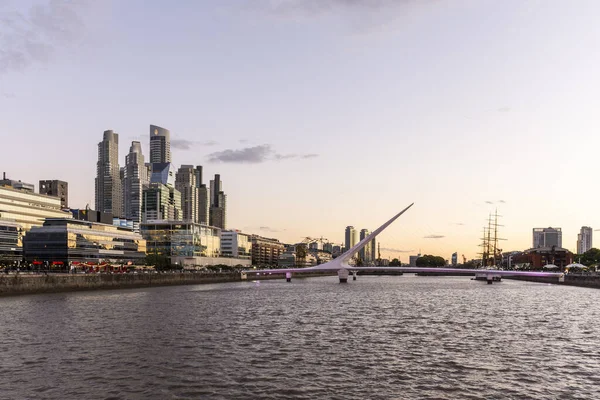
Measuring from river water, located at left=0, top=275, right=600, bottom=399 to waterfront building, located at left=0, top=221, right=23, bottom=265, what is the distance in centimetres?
9245

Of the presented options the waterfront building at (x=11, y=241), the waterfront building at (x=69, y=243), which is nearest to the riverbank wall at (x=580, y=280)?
the waterfront building at (x=69, y=243)

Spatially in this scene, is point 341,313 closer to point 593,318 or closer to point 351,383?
point 593,318

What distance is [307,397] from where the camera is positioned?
22234 mm

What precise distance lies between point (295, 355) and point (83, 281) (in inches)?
2707

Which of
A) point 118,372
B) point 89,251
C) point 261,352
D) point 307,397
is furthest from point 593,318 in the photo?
point 89,251

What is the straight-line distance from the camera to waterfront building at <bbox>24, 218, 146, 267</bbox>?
440 feet

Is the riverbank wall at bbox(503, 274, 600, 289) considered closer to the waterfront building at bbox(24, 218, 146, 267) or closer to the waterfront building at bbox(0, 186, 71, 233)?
the waterfront building at bbox(24, 218, 146, 267)

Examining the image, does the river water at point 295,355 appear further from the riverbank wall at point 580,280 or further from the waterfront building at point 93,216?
the waterfront building at point 93,216

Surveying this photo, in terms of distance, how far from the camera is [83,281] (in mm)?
90188

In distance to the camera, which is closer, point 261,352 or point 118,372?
point 118,372

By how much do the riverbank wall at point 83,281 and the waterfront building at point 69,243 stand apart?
28.5 m

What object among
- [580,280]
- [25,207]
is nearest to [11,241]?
[25,207]

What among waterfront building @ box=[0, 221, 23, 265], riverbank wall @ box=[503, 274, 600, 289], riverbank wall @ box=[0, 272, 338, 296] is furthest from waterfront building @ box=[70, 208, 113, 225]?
riverbank wall @ box=[503, 274, 600, 289]

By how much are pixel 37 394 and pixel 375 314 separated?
3691cm
